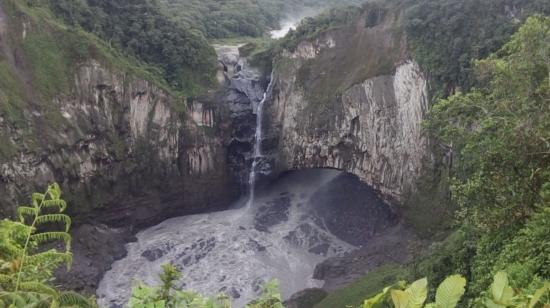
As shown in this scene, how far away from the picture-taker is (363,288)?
2114 cm

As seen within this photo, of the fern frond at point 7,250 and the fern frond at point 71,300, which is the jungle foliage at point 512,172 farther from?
the fern frond at point 7,250

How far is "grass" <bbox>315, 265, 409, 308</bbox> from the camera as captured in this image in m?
20.1

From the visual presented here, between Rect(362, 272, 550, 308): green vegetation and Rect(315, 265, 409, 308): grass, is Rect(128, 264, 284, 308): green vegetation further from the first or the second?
Rect(315, 265, 409, 308): grass

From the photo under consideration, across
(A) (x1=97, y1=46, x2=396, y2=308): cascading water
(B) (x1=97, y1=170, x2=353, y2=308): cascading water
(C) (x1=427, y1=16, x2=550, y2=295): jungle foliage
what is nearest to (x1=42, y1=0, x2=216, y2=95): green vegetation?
(A) (x1=97, y1=46, x2=396, y2=308): cascading water

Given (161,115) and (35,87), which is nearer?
(35,87)

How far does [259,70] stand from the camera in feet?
124

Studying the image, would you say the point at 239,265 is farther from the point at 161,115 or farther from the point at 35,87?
the point at 35,87

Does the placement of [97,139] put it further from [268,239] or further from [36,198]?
[36,198]

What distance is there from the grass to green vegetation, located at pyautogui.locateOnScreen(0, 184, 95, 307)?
49.0ft

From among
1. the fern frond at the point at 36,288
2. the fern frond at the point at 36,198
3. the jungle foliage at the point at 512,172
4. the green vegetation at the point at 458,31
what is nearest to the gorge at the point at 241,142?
the green vegetation at the point at 458,31

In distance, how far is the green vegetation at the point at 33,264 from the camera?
4543 millimetres

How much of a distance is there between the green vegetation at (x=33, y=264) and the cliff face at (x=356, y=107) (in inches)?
913

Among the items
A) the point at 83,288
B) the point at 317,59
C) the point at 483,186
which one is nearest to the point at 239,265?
the point at 83,288

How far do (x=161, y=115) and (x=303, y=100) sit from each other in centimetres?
898
